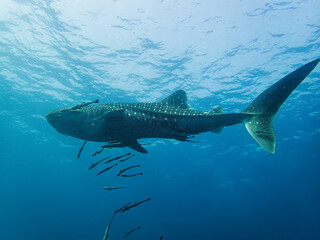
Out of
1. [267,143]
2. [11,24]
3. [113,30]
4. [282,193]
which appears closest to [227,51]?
[113,30]

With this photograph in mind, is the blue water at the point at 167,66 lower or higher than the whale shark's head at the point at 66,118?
higher

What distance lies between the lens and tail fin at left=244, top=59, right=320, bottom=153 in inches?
151

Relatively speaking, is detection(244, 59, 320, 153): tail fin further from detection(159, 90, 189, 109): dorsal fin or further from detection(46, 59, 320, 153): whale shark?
detection(159, 90, 189, 109): dorsal fin

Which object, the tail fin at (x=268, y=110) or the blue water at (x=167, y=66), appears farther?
the blue water at (x=167, y=66)

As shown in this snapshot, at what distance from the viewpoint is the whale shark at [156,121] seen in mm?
3895

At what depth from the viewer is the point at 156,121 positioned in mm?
4039

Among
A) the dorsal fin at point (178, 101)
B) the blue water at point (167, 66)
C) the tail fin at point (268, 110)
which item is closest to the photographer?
the tail fin at point (268, 110)

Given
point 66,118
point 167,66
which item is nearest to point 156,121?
point 66,118

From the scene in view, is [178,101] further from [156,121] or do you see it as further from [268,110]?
[268,110]

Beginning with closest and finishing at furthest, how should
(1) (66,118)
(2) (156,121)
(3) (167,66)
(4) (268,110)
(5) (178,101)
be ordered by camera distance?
1. (1) (66,118)
2. (2) (156,121)
3. (4) (268,110)
4. (5) (178,101)
5. (3) (167,66)

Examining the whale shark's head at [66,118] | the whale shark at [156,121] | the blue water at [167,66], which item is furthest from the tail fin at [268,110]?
the blue water at [167,66]

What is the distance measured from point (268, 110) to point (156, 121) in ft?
8.21

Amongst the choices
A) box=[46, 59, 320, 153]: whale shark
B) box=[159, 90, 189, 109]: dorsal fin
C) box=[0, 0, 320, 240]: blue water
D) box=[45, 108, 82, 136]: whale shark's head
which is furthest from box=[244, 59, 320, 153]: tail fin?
box=[0, 0, 320, 240]: blue water

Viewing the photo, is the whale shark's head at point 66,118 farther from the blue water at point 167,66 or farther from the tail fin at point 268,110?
the blue water at point 167,66
